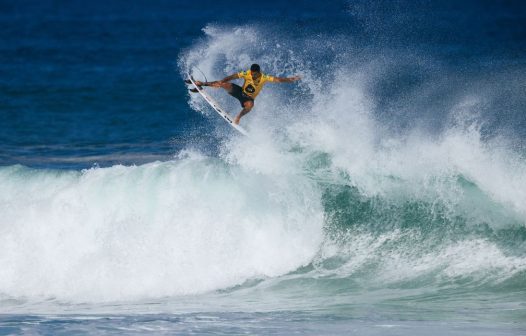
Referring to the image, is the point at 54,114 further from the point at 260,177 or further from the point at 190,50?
the point at 260,177

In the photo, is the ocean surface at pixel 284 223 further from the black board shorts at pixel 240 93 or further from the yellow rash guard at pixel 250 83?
the yellow rash guard at pixel 250 83

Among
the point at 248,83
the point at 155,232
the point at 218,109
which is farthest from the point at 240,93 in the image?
the point at 155,232

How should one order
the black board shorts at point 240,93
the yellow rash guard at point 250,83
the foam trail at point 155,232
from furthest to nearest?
the black board shorts at point 240,93
the yellow rash guard at point 250,83
the foam trail at point 155,232

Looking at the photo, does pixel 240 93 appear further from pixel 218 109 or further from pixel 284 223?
pixel 284 223

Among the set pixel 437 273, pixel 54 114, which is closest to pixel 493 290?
pixel 437 273

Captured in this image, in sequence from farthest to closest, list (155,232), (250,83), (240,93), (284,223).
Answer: (240,93) → (250,83) → (155,232) → (284,223)

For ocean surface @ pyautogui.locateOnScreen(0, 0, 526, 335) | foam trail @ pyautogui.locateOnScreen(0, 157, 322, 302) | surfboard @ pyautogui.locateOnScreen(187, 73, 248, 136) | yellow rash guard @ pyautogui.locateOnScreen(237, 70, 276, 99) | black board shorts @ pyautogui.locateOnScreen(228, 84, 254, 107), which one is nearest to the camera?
ocean surface @ pyautogui.locateOnScreen(0, 0, 526, 335)

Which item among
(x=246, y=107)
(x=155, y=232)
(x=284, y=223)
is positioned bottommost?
(x=284, y=223)

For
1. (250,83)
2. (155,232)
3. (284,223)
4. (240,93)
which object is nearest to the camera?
(284,223)

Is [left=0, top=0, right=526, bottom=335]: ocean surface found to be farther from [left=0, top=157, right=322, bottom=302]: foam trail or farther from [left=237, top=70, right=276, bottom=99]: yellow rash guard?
[left=237, top=70, right=276, bottom=99]: yellow rash guard

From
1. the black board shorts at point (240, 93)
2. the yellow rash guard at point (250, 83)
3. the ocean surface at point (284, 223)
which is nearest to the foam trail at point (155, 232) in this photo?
the ocean surface at point (284, 223)

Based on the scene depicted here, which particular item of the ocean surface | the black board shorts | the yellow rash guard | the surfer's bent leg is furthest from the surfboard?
the yellow rash guard

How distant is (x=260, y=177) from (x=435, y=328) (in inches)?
191

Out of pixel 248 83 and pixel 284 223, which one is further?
pixel 248 83
